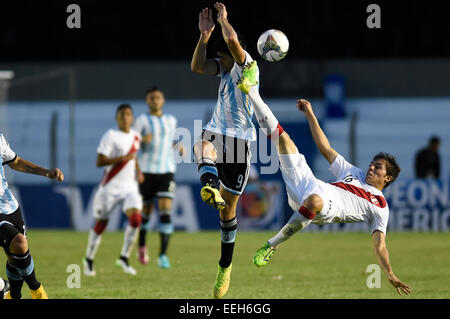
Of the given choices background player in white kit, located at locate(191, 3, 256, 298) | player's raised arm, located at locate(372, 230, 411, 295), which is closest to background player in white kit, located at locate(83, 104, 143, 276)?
background player in white kit, located at locate(191, 3, 256, 298)

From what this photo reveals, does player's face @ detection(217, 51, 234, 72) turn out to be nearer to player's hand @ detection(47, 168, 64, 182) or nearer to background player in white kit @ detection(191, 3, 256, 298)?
background player in white kit @ detection(191, 3, 256, 298)

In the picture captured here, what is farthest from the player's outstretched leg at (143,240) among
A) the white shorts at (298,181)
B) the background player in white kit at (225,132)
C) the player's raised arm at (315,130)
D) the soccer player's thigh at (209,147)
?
the player's raised arm at (315,130)

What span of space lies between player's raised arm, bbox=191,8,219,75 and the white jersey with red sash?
3992mm

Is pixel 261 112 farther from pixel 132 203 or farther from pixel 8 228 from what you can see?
pixel 132 203

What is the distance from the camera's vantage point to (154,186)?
13078mm

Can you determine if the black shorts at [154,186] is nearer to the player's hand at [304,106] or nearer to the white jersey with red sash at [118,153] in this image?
the white jersey with red sash at [118,153]

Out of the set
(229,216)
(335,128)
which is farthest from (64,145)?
(229,216)

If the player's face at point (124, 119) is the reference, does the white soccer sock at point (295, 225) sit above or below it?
below

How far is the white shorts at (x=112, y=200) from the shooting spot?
39.8 ft

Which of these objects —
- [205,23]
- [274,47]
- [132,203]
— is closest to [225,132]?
[274,47]

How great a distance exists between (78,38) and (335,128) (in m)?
8.21

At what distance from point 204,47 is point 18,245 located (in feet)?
8.35

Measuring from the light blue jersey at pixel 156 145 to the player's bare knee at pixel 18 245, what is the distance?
5.48 metres

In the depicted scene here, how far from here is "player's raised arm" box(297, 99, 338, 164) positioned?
329 inches
